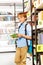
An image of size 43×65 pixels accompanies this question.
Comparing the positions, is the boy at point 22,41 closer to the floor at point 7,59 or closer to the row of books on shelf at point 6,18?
the floor at point 7,59

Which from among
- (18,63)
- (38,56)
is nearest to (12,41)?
(18,63)

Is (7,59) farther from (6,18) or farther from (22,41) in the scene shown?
(22,41)

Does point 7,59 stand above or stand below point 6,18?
below

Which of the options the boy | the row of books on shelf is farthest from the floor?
the row of books on shelf

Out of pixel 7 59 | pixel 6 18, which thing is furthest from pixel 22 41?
pixel 6 18

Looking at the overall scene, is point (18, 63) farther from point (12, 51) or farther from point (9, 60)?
point (12, 51)

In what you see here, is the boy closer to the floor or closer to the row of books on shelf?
the floor

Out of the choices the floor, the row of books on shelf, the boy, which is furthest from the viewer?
the row of books on shelf

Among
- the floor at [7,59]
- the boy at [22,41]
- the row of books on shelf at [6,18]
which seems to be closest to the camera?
the boy at [22,41]

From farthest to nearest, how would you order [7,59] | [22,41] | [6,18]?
[6,18] < [7,59] < [22,41]

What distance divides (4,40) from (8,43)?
15 cm

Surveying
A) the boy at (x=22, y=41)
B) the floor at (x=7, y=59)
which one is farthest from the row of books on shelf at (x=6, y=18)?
the boy at (x=22, y=41)

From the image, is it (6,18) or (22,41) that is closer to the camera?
(22,41)

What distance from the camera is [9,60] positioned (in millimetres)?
4613
